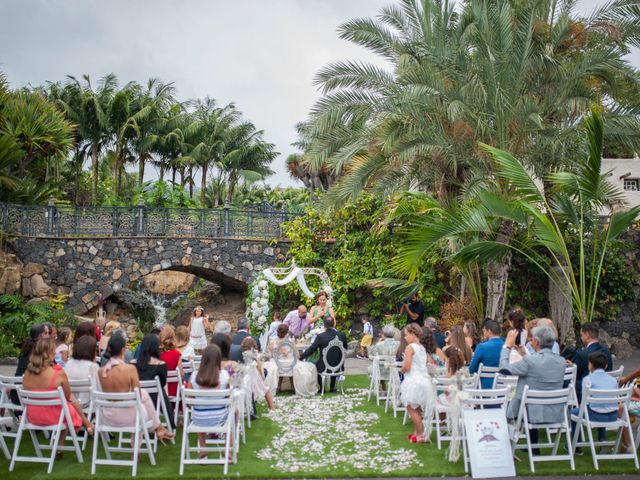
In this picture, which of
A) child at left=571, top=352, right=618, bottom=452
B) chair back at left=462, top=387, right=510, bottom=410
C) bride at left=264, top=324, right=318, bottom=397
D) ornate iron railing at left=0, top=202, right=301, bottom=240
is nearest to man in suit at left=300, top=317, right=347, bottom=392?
bride at left=264, top=324, right=318, bottom=397

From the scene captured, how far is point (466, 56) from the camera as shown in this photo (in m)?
15.1

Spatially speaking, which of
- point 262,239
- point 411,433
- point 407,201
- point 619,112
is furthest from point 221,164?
point 411,433

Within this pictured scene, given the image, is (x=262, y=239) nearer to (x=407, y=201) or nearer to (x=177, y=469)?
(x=407, y=201)

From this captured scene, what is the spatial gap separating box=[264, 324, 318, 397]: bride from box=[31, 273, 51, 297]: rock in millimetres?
11457

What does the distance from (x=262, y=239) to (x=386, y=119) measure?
24.8 feet

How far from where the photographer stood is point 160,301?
27.3 m

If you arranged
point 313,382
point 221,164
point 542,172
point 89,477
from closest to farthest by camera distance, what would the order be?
point 89,477 → point 313,382 → point 542,172 → point 221,164

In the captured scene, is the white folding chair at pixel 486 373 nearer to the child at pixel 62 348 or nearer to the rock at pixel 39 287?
the child at pixel 62 348

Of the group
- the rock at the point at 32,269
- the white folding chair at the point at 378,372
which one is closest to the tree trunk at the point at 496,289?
the white folding chair at the point at 378,372

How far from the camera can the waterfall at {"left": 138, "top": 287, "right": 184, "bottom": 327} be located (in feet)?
87.3

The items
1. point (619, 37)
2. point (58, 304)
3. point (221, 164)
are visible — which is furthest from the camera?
point (221, 164)

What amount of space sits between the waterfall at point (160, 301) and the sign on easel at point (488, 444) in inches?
803

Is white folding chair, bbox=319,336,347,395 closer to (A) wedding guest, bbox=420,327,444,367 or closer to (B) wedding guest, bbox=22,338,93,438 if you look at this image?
(A) wedding guest, bbox=420,327,444,367

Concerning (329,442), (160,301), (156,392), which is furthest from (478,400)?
(160,301)
